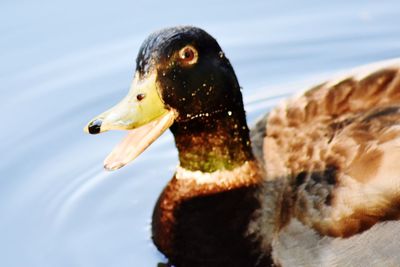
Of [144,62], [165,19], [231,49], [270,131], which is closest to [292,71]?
[231,49]

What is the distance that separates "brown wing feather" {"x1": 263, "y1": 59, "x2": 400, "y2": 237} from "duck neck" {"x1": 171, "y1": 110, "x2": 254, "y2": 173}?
0.17 m

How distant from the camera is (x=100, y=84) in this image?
24.1 feet

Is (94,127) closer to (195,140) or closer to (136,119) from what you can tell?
(136,119)

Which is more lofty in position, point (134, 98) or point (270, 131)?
point (134, 98)

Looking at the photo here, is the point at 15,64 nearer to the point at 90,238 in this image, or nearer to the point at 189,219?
the point at 90,238

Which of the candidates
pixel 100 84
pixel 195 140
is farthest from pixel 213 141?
pixel 100 84

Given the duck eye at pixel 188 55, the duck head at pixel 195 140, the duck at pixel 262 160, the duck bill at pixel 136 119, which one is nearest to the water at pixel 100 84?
the duck head at pixel 195 140

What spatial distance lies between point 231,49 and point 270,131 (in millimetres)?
1944

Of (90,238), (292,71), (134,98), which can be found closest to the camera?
(134,98)

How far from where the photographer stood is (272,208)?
212 inches

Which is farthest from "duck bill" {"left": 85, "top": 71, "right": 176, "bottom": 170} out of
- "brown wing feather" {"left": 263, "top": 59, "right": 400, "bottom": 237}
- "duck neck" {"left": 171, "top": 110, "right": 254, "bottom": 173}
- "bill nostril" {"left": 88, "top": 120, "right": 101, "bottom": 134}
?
"brown wing feather" {"left": 263, "top": 59, "right": 400, "bottom": 237}

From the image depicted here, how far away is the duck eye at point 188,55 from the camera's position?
524cm

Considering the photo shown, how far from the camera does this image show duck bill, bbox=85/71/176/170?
514 cm

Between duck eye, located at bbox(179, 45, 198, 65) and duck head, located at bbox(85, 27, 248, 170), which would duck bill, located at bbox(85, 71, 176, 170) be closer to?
duck head, located at bbox(85, 27, 248, 170)
